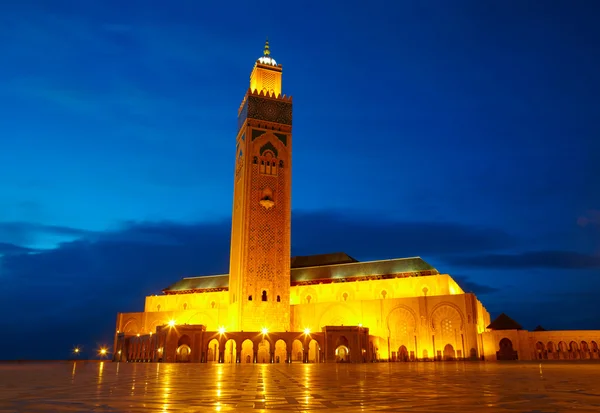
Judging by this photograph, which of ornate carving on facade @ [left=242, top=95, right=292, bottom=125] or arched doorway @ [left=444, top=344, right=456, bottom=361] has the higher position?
ornate carving on facade @ [left=242, top=95, right=292, bottom=125]

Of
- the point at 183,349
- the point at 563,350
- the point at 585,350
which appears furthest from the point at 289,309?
the point at 585,350

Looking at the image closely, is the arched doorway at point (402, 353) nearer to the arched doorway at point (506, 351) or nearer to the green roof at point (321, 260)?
the arched doorway at point (506, 351)

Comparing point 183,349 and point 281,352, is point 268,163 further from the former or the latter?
point 183,349

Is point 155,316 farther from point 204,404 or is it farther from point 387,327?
point 204,404

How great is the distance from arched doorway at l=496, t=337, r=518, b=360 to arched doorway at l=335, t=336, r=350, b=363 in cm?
1002

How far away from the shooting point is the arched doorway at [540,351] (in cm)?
3622

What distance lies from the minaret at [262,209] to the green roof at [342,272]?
5.21 m

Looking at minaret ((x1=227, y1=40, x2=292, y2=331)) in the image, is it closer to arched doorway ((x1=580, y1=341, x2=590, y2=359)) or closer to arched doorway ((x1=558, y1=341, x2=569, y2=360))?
arched doorway ((x1=558, y1=341, x2=569, y2=360))

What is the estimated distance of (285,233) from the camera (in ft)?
132

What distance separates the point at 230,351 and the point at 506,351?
62.9 feet

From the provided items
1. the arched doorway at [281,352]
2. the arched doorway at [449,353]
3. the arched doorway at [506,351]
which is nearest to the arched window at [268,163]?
the arched doorway at [281,352]


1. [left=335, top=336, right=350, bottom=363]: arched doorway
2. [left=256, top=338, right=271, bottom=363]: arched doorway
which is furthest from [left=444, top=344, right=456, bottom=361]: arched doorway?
[left=256, top=338, right=271, bottom=363]: arched doorway

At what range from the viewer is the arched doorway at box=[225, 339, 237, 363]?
36.0 m

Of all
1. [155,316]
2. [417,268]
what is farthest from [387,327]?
[155,316]
